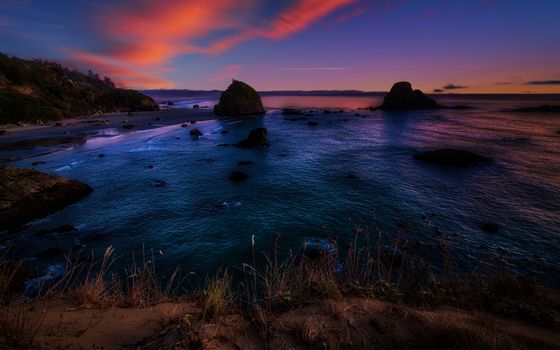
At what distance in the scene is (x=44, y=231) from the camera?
15062mm

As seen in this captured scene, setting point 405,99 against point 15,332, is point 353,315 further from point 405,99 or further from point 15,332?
point 405,99

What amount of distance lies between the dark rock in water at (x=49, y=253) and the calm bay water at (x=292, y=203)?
1.24ft

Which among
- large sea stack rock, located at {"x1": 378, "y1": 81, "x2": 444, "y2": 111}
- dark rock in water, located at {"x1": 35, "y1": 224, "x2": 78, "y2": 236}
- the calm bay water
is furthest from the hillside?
large sea stack rock, located at {"x1": 378, "y1": 81, "x2": 444, "y2": 111}

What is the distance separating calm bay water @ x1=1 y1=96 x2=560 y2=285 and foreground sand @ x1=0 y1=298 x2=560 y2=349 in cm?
317

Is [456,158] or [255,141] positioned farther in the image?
[255,141]

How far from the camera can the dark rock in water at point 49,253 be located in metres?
12.9

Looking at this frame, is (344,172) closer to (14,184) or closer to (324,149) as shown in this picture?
(324,149)

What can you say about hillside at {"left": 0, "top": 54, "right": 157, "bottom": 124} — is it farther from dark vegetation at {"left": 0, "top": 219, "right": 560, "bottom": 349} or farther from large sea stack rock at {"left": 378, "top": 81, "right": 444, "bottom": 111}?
large sea stack rock at {"left": 378, "top": 81, "right": 444, "bottom": 111}

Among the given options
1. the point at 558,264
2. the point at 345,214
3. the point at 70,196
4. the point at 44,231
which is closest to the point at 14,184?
the point at 70,196

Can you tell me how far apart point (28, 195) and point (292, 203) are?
2017cm

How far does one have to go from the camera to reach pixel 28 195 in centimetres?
1709

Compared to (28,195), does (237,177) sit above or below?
below

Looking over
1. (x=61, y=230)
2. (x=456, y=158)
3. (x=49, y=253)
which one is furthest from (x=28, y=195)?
(x=456, y=158)

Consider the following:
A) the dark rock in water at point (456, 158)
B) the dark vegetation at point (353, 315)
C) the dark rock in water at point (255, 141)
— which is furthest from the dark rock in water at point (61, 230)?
the dark rock in water at point (456, 158)
